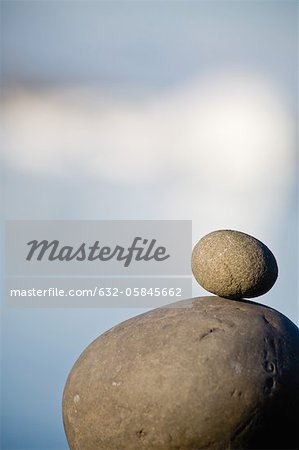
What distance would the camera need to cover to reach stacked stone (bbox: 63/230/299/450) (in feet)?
26.7

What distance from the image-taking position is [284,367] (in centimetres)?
854

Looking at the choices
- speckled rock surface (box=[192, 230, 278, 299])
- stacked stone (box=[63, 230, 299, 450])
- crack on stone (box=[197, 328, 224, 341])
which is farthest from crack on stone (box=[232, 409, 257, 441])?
speckled rock surface (box=[192, 230, 278, 299])

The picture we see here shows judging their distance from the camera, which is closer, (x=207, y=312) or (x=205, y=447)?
(x=205, y=447)

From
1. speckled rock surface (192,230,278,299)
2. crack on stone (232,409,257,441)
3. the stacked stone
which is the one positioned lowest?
crack on stone (232,409,257,441)

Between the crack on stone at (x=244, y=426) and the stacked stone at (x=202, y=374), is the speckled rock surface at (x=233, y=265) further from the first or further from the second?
the crack on stone at (x=244, y=426)

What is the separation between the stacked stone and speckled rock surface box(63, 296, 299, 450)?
0.4 inches

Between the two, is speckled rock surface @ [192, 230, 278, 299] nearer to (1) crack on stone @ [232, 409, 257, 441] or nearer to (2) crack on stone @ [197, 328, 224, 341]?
(2) crack on stone @ [197, 328, 224, 341]

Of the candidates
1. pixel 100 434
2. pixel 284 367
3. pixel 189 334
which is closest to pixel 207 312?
pixel 189 334

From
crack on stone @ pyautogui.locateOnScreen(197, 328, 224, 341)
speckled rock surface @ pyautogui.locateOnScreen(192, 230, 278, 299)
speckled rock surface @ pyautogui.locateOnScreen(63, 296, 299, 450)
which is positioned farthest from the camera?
speckled rock surface @ pyautogui.locateOnScreen(192, 230, 278, 299)

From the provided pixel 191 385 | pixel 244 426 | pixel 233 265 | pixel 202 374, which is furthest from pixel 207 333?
pixel 244 426

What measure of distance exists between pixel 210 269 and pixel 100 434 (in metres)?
2.21

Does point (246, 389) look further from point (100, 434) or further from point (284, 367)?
point (100, 434)

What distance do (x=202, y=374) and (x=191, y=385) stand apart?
165mm

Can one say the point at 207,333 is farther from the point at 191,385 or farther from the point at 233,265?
the point at 233,265
